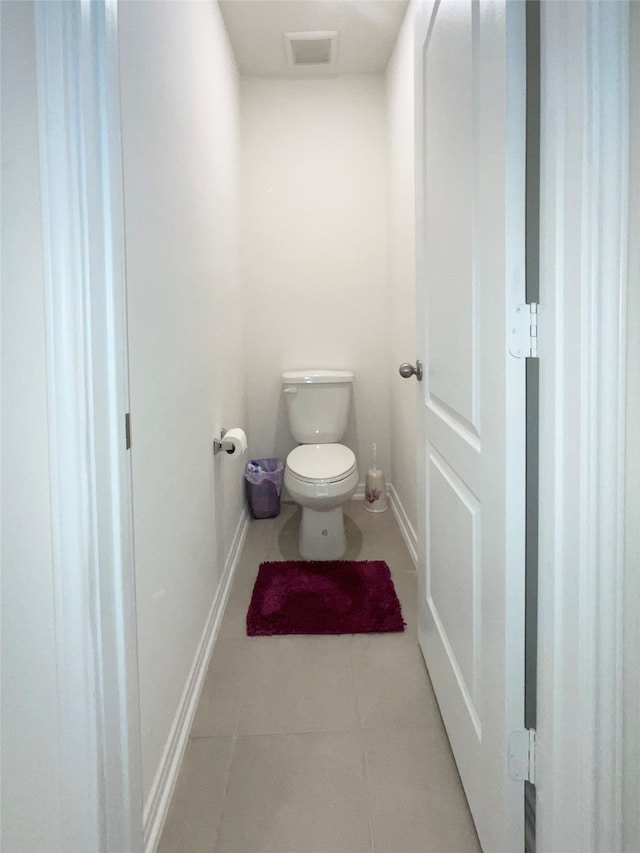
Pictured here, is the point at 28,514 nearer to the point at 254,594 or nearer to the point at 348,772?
the point at 348,772

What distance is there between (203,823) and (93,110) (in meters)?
1.38

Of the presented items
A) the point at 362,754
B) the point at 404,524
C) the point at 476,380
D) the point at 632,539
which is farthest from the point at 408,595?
the point at 632,539

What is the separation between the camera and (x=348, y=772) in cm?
134

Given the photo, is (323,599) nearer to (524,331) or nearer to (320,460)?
(320,460)

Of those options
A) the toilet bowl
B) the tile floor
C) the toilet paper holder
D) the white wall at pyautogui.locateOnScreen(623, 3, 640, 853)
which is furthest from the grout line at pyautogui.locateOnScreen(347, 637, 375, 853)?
the toilet paper holder

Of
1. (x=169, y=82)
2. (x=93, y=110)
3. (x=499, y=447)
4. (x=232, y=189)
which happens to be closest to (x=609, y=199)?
(x=499, y=447)

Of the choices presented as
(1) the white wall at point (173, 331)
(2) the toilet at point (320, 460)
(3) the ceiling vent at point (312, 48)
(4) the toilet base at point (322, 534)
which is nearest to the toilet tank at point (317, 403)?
(2) the toilet at point (320, 460)

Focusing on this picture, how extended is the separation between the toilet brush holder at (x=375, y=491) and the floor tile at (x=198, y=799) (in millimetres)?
1827

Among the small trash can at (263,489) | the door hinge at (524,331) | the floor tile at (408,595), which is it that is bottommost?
the floor tile at (408,595)

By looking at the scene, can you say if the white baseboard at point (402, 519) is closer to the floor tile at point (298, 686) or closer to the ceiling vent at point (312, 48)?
the floor tile at point (298, 686)

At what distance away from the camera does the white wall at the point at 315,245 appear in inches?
121

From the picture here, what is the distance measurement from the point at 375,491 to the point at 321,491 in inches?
34.8

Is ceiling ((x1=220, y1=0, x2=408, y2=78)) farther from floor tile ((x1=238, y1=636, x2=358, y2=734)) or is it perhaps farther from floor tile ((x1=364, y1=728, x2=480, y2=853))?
floor tile ((x1=364, y1=728, x2=480, y2=853))

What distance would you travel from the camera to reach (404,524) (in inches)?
109
